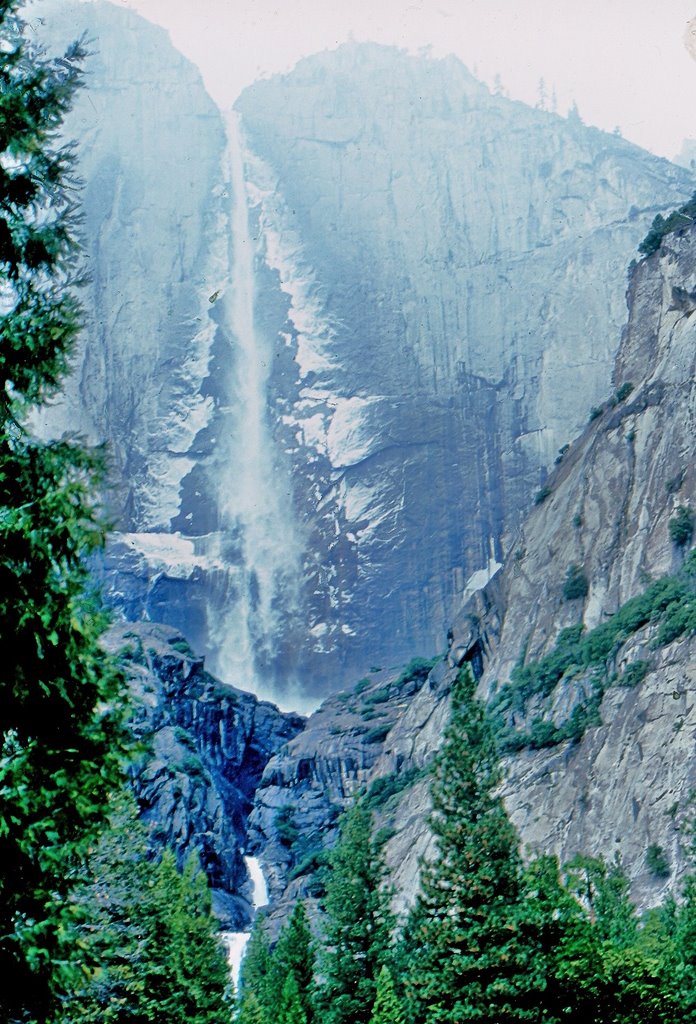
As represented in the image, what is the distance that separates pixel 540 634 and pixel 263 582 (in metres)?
81.2

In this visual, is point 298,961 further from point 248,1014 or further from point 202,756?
point 202,756

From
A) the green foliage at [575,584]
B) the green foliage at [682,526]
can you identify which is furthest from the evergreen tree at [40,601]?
the green foliage at [575,584]

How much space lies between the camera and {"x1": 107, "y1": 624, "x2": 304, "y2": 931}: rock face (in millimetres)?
80000

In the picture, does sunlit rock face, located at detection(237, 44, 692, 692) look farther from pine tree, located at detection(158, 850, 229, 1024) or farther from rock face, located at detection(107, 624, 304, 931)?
pine tree, located at detection(158, 850, 229, 1024)

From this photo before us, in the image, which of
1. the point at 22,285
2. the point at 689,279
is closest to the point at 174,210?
the point at 689,279

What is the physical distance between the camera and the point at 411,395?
141375mm

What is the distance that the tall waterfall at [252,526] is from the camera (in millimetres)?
134375

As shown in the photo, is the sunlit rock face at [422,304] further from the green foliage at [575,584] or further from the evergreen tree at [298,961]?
the evergreen tree at [298,961]

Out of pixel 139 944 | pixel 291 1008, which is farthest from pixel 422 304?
pixel 139 944

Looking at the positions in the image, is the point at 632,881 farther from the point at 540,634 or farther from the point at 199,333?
the point at 199,333

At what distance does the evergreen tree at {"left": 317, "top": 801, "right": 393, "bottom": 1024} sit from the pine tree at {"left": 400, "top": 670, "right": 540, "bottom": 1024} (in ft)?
24.5

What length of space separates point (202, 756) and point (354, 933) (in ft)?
223

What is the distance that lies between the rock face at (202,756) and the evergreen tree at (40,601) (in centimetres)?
5956

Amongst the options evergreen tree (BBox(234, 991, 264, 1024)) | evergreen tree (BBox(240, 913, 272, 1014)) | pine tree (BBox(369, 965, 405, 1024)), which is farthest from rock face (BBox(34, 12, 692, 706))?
pine tree (BBox(369, 965, 405, 1024))
